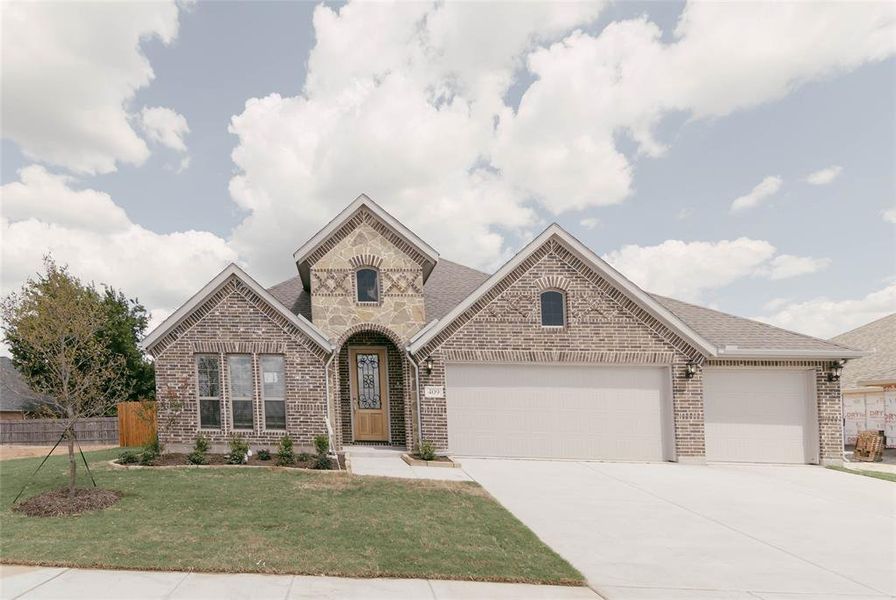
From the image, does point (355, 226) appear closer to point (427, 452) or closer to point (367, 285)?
point (367, 285)

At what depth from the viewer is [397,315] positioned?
13875mm

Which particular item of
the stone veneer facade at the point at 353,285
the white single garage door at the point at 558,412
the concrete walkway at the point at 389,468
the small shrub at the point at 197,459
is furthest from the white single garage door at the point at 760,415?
the small shrub at the point at 197,459

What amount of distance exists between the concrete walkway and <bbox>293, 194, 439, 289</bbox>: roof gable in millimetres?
5701

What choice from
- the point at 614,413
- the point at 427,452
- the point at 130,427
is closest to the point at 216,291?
Answer: the point at 427,452

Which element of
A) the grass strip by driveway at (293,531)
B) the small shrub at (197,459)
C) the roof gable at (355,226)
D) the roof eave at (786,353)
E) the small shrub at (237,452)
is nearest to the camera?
the grass strip by driveway at (293,531)

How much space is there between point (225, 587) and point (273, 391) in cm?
794

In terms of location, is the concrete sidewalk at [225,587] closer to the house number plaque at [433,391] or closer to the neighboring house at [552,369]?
the neighboring house at [552,369]

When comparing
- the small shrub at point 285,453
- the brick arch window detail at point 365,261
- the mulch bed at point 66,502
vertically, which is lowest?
the small shrub at point 285,453

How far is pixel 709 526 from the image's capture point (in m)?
7.65

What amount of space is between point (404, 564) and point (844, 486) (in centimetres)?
1115

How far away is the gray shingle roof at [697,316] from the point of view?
13234mm

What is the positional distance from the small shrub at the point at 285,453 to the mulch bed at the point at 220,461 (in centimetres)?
12

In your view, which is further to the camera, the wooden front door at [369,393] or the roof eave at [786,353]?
the wooden front door at [369,393]

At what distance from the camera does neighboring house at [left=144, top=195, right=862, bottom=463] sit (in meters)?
12.4
